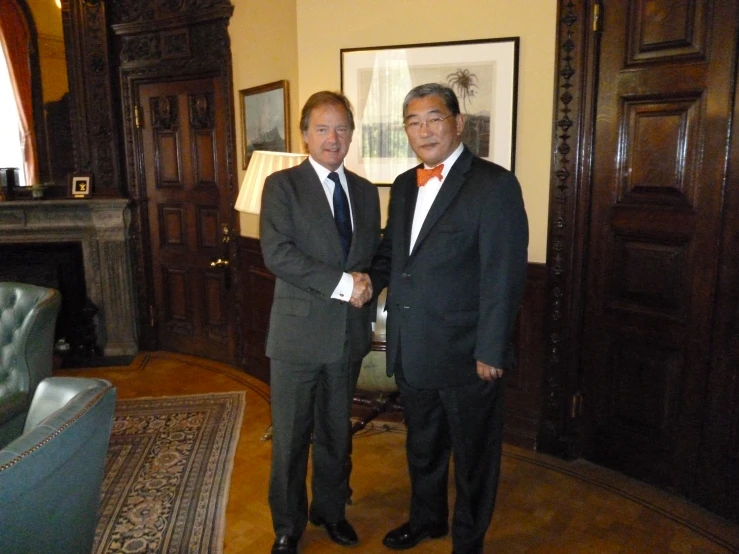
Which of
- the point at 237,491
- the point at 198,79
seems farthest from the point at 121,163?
the point at 237,491

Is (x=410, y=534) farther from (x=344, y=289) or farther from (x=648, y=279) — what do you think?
(x=648, y=279)

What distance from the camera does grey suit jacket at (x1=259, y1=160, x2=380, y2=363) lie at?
1.90 meters

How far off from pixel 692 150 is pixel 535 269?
2.63ft

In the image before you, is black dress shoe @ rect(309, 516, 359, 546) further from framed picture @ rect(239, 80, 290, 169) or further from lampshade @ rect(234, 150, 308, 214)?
framed picture @ rect(239, 80, 290, 169)

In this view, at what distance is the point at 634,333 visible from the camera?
100 inches

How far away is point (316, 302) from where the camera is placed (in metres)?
1.94

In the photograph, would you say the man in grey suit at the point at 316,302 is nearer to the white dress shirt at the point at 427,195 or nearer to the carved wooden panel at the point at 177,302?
the white dress shirt at the point at 427,195

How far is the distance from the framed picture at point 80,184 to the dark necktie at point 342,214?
2.96 m

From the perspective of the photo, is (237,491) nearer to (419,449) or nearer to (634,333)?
(419,449)

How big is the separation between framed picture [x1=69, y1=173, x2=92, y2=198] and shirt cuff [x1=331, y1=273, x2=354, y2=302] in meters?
3.12

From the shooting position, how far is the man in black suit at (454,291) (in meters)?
1.77

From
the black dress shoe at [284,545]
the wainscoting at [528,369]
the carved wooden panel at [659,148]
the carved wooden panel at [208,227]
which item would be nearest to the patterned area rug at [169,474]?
the black dress shoe at [284,545]

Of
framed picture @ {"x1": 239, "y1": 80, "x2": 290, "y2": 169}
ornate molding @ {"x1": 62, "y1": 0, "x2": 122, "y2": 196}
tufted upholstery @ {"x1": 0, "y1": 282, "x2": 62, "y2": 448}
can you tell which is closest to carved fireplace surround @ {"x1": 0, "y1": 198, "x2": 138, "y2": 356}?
ornate molding @ {"x1": 62, "y1": 0, "x2": 122, "y2": 196}

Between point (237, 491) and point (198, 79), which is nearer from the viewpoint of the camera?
point (237, 491)
